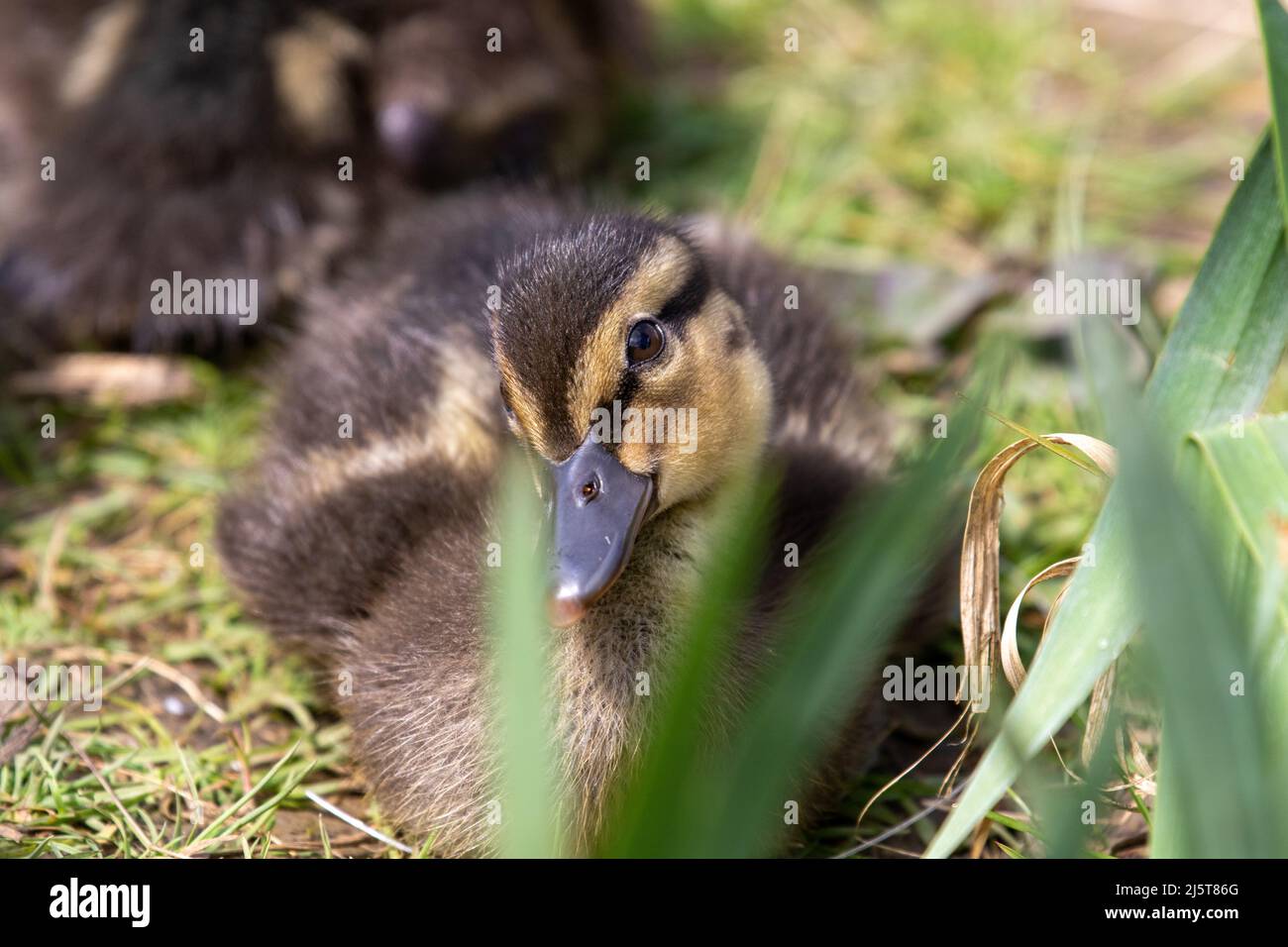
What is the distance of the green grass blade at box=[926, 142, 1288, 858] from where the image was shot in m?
1.25

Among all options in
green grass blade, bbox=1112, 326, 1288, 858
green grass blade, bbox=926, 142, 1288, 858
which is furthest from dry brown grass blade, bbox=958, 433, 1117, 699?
green grass blade, bbox=1112, 326, 1288, 858

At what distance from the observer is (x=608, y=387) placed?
1384mm

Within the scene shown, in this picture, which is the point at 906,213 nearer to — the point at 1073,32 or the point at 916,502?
the point at 1073,32

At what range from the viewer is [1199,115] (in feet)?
10.1

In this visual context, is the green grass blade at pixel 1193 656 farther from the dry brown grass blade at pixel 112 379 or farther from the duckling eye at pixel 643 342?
the dry brown grass blade at pixel 112 379

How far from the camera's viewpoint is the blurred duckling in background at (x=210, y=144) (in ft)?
7.77

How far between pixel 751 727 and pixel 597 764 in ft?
1.31

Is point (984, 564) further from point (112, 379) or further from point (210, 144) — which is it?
point (112, 379)
